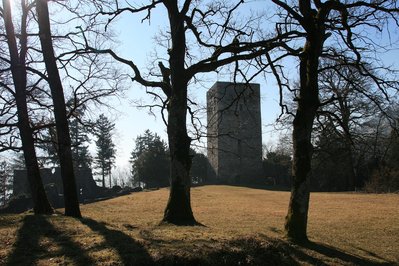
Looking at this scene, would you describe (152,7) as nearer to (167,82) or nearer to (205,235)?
(167,82)

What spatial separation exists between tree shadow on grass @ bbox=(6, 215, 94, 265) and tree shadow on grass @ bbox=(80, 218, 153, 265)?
1.63 feet

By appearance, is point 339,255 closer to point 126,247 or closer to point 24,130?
point 126,247

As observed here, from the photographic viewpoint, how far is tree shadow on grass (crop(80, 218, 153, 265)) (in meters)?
6.15

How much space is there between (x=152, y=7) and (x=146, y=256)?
839cm

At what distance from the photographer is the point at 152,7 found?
1263 centimetres

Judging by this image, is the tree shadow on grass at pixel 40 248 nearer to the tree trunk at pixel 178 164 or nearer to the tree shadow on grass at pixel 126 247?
the tree shadow on grass at pixel 126 247

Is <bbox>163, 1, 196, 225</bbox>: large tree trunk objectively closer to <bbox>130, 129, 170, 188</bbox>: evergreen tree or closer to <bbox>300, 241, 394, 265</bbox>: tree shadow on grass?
<bbox>300, 241, 394, 265</bbox>: tree shadow on grass

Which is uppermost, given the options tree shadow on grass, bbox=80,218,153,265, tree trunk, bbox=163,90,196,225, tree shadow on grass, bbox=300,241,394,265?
tree trunk, bbox=163,90,196,225

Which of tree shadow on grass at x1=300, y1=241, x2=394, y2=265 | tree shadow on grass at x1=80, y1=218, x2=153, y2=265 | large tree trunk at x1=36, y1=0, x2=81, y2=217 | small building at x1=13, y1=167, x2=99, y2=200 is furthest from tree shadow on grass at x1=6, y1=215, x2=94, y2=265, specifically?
small building at x1=13, y1=167, x2=99, y2=200

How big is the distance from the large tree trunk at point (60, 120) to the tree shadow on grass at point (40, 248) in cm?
329

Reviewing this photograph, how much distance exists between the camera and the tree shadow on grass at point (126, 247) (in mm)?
6152

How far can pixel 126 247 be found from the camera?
687 cm

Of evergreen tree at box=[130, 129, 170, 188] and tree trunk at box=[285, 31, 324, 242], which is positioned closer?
tree trunk at box=[285, 31, 324, 242]

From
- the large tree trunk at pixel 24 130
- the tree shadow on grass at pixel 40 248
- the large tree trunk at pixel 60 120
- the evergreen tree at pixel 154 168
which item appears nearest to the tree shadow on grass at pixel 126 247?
the tree shadow on grass at pixel 40 248
